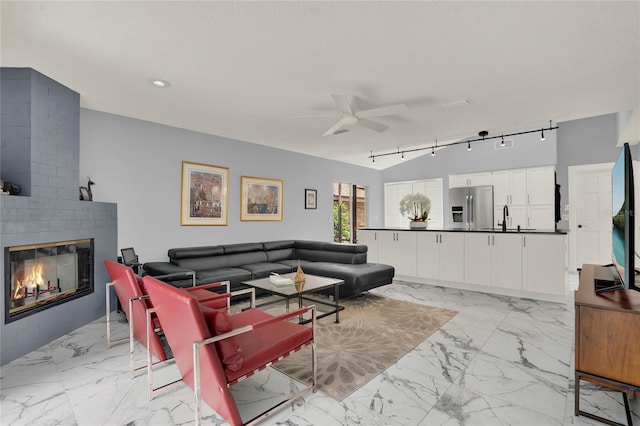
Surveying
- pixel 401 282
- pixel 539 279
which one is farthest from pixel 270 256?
pixel 539 279

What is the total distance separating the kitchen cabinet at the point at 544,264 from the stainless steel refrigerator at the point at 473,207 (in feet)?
8.27

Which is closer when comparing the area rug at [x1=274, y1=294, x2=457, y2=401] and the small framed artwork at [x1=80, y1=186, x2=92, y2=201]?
the area rug at [x1=274, y1=294, x2=457, y2=401]

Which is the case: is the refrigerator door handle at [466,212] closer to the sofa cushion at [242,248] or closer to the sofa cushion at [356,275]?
the sofa cushion at [356,275]

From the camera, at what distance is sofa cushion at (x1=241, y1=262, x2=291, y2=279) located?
175 inches

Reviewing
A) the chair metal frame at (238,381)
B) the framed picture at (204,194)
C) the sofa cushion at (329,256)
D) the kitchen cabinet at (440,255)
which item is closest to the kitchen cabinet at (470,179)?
the kitchen cabinet at (440,255)

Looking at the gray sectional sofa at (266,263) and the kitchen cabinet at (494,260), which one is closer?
the gray sectional sofa at (266,263)

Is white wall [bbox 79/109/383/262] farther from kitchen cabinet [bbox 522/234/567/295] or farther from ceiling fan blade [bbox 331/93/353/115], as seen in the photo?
kitchen cabinet [bbox 522/234/567/295]

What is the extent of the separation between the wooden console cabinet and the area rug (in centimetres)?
126

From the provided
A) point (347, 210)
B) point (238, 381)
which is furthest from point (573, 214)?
point (238, 381)

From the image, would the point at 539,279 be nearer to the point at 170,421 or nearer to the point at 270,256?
the point at 270,256

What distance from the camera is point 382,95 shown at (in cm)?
342

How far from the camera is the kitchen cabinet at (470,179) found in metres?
7.09

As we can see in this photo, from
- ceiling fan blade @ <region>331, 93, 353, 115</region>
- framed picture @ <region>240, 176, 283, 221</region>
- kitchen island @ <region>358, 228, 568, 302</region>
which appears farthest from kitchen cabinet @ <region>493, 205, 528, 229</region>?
ceiling fan blade @ <region>331, 93, 353, 115</region>

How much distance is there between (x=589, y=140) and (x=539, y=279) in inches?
146
